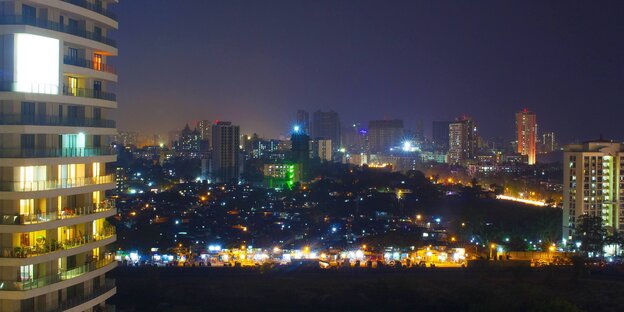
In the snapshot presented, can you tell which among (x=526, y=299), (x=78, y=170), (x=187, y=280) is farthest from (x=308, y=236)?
(x=78, y=170)

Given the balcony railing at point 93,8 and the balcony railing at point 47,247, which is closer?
the balcony railing at point 47,247

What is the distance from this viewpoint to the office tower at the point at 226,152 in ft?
168

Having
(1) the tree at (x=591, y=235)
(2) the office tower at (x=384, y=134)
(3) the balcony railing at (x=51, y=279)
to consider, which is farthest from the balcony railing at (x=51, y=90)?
(2) the office tower at (x=384, y=134)

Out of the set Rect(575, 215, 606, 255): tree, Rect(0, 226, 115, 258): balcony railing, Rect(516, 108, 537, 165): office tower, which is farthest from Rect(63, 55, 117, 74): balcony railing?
Rect(516, 108, 537, 165): office tower

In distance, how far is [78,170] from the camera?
6.03 meters

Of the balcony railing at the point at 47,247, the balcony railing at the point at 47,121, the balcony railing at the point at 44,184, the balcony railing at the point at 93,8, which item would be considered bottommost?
the balcony railing at the point at 47,247

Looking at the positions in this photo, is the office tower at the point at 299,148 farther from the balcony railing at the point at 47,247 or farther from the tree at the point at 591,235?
the balcony railing at the point at 47,247

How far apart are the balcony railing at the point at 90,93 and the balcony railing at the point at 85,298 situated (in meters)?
1.79

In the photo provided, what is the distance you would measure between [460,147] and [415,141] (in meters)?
20.9

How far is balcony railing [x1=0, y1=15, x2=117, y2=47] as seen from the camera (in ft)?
17.5

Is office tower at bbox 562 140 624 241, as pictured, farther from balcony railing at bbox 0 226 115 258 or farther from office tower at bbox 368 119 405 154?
office tower at bbox 368 119 405 154

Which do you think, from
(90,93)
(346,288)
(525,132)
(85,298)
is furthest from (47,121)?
(525,132)

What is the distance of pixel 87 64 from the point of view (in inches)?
242

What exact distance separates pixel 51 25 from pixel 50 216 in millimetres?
1566
